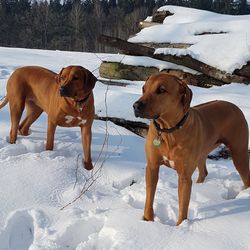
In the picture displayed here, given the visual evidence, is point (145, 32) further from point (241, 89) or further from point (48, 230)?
point (48, 230)

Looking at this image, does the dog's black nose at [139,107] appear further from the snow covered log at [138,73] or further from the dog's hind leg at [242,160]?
the snow covered log at [138,73]

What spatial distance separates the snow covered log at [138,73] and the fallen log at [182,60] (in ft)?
0.53

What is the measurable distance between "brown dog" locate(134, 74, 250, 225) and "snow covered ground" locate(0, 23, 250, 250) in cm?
29

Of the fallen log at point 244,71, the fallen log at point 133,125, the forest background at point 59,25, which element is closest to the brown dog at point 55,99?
the fallen log at point 133,125

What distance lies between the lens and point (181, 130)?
3.47m

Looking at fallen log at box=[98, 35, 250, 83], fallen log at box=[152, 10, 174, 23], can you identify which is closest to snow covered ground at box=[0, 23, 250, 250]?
fallen log at box=[98, 35, 250, 83]

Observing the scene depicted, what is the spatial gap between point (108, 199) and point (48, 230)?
2.76ft

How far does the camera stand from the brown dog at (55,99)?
4.83m

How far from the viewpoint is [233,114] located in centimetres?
420

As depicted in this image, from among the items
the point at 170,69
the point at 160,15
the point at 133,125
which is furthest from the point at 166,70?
the point at 160,15

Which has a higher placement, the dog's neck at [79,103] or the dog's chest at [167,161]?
the dog's neck at [79,103]

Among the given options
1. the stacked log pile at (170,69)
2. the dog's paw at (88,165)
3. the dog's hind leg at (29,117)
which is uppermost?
the stacked log pile at (170,69)

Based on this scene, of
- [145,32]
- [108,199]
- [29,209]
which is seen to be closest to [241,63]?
[145,32]

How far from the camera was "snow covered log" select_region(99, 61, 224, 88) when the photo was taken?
355 inches
